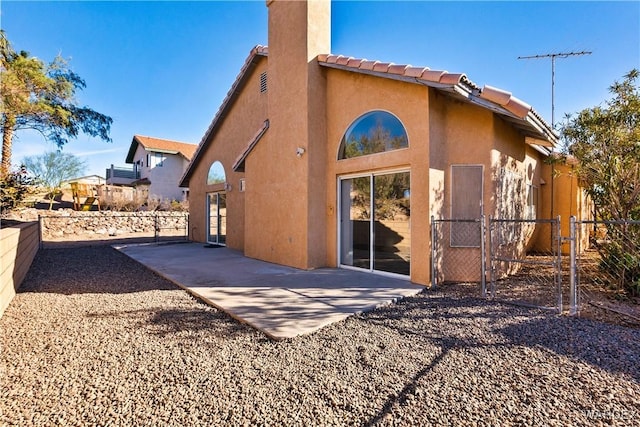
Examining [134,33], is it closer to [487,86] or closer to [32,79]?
[32,79]

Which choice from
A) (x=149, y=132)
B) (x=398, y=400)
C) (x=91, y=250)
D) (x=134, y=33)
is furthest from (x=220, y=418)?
(x=149, y=132)

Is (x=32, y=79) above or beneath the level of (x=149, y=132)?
beneath

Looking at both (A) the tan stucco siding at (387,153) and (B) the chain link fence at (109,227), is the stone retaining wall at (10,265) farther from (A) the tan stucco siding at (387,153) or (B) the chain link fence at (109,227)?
(B) the chain link fence at (109,227)

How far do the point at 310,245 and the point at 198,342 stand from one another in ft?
17.2

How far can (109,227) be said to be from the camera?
2178cm

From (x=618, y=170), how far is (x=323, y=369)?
342 inches

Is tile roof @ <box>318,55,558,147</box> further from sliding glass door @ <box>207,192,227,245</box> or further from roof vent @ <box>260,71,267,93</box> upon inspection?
sliding glass door @ <box>207,192,227,245</box>

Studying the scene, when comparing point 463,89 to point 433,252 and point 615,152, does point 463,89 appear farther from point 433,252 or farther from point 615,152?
point 615,152

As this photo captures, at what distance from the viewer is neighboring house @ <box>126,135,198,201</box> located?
35.0 meters

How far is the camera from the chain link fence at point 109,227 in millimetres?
19000

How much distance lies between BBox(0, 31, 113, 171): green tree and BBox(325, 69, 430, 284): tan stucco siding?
1213 centimetres

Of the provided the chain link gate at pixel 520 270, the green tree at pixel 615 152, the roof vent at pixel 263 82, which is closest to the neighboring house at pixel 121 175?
the roof vent at pixel 263 82

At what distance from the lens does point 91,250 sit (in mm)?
14680

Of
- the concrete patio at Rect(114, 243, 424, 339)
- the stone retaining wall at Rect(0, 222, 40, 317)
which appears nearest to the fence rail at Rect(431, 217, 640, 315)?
the concrete patio at Rect(114, 243, 424, 339)
